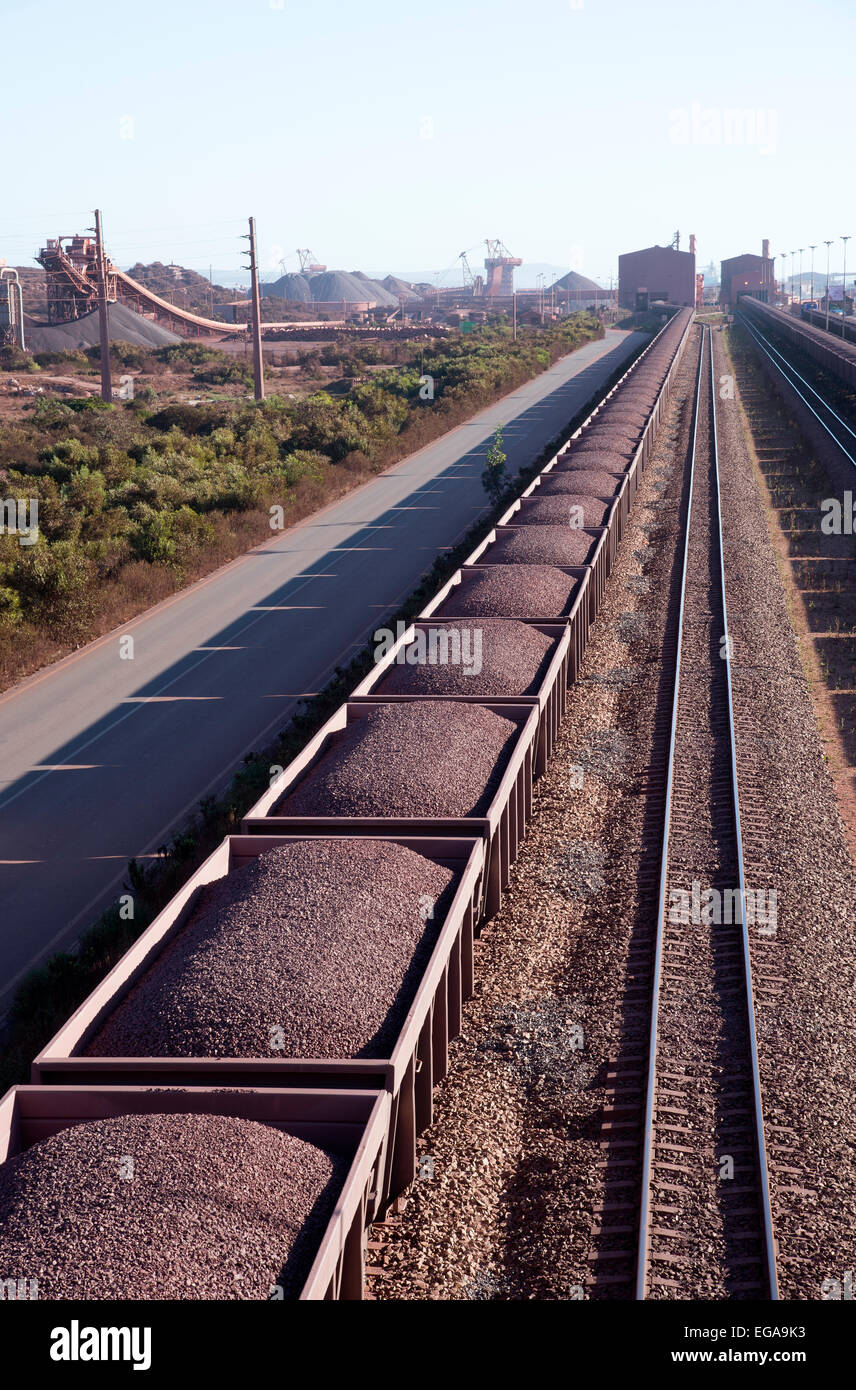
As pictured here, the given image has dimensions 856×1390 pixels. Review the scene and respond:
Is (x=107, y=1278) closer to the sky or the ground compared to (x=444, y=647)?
closer to the ground

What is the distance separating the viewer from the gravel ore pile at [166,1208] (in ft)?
19.0

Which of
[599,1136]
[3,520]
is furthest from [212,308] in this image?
[599,1136]

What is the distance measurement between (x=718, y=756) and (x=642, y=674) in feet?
13.0

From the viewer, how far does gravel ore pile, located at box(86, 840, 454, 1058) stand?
810 centimetres

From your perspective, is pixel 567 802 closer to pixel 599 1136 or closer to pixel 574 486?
pixel 599 1136

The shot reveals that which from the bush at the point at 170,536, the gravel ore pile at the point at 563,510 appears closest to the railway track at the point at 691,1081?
the gravel ore pile at the point at 563,510

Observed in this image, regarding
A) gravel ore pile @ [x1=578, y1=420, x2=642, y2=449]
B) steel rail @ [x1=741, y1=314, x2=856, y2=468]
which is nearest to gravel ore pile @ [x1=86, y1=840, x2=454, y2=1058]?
gravel ore pile @ [x1=578, y1=420, x2=642, y2=449]

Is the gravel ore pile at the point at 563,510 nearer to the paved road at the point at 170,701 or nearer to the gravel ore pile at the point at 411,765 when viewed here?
the paved road at the point at 170,701

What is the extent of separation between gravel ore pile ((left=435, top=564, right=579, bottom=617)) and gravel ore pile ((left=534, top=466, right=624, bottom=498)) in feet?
Answer: 23.8

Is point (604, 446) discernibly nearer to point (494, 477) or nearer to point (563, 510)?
point (494, 477)

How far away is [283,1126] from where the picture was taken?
7.30m

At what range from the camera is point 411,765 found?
1248 cm

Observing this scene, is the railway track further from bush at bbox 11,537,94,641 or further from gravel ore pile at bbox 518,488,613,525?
bush at bbox 11,537,94,641

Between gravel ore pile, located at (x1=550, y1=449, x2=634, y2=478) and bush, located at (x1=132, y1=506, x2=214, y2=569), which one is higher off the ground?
gravel ore pile, located at (x1=550, y1=449, x2=634, y2=478)
